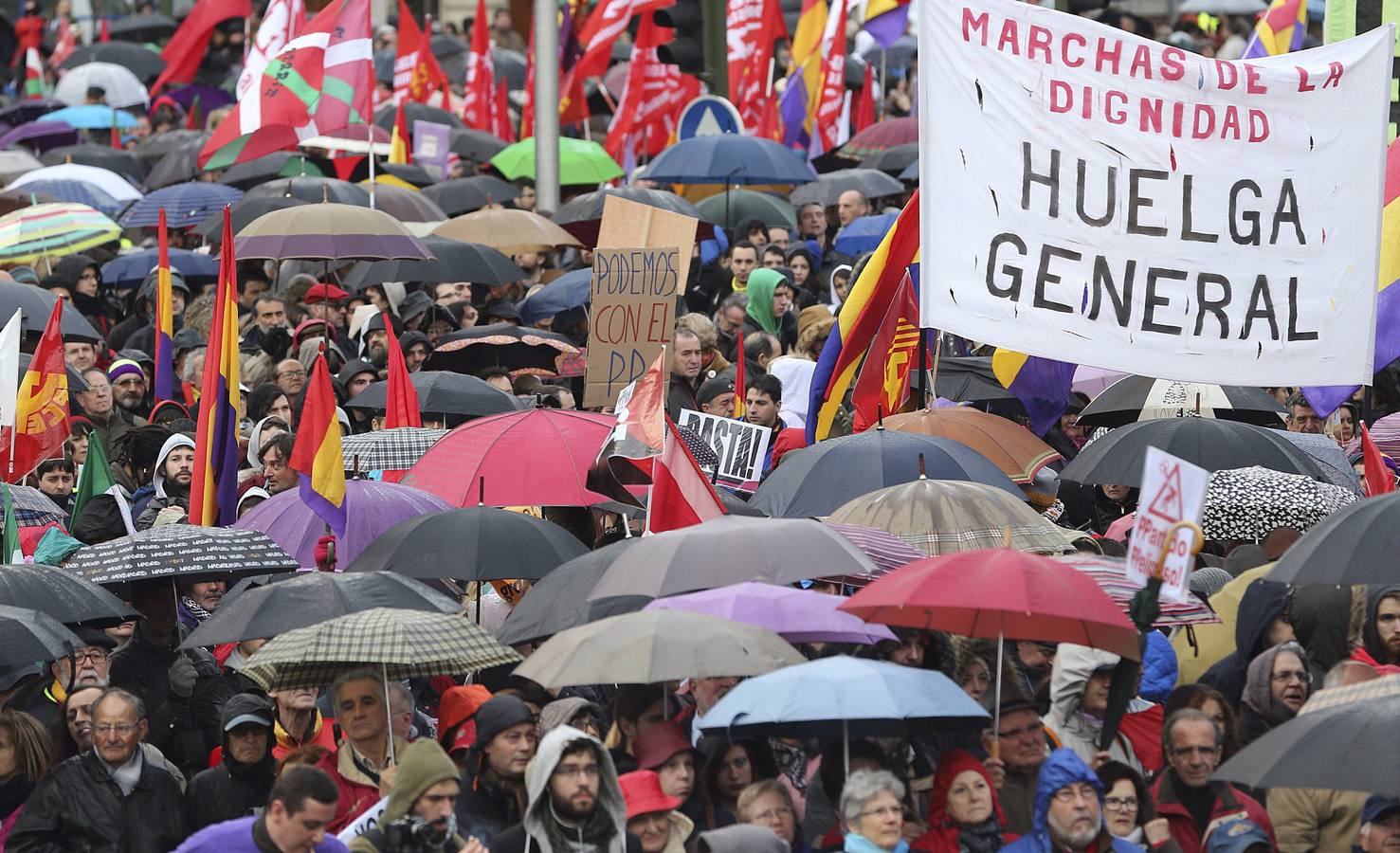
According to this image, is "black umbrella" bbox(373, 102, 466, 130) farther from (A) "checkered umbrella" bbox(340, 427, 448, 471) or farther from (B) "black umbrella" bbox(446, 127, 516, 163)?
(A) "checkered umbrella" bbox(340, 427, 448, 471)

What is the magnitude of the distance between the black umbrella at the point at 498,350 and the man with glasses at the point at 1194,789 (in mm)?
6598

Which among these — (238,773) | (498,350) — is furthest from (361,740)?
(498,350)

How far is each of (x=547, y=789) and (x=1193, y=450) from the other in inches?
184

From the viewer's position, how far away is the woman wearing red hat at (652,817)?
730cm

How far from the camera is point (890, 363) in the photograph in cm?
1185

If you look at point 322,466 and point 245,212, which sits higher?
point 322,466

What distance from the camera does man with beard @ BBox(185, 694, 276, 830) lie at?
27.3 feet

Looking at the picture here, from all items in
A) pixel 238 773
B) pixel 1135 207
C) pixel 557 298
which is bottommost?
pixel 238 773

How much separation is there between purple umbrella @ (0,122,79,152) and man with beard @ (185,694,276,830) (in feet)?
54.2

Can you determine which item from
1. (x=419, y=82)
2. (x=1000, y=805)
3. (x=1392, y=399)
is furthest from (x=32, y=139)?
(x=1000, y=805)

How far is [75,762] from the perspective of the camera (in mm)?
8109

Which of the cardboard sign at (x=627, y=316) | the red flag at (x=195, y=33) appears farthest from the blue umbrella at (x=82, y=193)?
the cardboard sign at (x=627, y=316)

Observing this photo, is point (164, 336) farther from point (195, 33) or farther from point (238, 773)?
point (195, 33)

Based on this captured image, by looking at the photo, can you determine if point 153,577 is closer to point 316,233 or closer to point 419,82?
point 316,233
